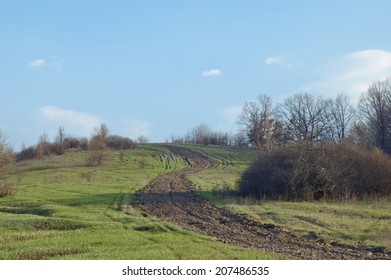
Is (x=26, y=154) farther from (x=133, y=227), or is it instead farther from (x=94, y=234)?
(x=94, y=234)

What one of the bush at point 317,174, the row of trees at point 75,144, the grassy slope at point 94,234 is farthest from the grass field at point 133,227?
the row of trees at point 75,144

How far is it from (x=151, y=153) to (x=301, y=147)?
69.8 metres

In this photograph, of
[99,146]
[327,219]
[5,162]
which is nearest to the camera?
[327,219]

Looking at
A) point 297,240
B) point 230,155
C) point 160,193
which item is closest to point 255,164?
point 160,193

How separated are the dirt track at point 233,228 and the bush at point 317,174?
4.89 metres

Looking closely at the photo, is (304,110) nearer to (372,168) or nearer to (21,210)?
(372,168)

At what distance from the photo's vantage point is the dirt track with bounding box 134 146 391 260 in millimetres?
13867

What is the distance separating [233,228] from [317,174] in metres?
14.9

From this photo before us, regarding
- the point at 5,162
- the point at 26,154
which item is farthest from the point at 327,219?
the point at 26,154

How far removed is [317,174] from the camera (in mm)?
32656

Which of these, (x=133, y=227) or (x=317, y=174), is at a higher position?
(x=317, y=174)

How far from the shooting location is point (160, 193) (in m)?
37.7

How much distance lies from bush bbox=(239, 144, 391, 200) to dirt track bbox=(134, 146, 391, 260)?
489cm

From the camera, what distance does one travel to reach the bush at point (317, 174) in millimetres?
32344
